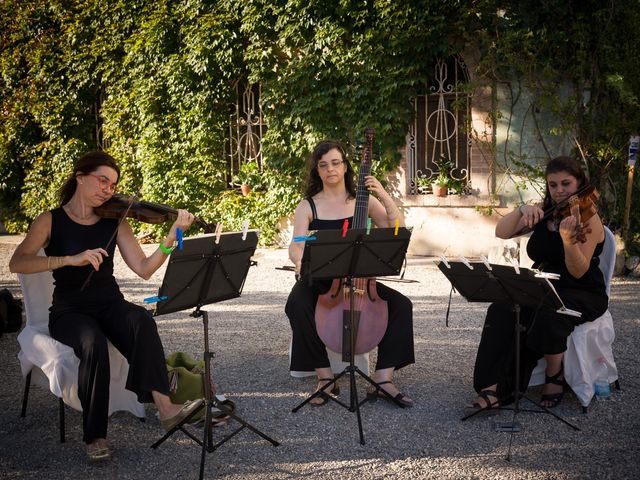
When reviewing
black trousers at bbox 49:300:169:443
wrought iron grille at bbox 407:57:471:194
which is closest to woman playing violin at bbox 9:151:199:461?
black trousers at bbox 49:300:169:443

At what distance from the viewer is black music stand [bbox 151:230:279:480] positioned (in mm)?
2979

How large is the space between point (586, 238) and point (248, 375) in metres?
2.29

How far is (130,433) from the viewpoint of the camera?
3.56 m

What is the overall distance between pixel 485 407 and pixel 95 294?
221 cm

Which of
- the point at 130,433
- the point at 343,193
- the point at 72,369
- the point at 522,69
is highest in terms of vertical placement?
the point at 522,69

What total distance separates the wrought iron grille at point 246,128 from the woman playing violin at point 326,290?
6193 millimetres

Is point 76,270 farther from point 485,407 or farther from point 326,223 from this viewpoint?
point 485,407

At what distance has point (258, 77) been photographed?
9.79 meters

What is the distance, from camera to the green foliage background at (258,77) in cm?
791

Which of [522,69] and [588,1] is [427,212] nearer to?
[522,69]

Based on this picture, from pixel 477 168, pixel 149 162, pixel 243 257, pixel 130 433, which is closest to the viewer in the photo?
pixel 243 257

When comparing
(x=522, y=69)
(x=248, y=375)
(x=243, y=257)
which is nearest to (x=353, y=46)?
(x=522, y=69)

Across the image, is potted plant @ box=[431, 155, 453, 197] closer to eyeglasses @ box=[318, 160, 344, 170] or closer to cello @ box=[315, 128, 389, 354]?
eyeglasses @ box=[318, 160, 344, 170]

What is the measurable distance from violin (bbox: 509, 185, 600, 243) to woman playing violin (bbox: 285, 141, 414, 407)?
89 cm
